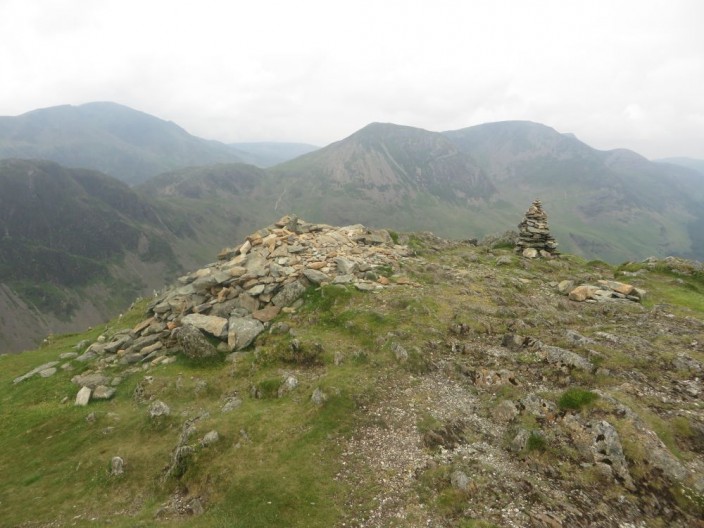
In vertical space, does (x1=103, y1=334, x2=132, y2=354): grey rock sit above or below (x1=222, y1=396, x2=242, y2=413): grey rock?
below

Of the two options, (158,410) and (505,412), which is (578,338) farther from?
(158,410)

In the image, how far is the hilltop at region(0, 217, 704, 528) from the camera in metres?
15.6

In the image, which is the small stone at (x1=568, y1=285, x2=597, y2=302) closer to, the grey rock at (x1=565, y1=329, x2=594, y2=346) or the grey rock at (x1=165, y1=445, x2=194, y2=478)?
the grey rock at (x1=565, y1=329, x2=594, y2=346)

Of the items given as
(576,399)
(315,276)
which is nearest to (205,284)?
(315,276)

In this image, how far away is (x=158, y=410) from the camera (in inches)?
910

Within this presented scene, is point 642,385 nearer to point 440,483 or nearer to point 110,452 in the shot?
point 440,483

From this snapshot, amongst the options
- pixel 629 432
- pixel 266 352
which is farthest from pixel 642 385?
pixel 266 352

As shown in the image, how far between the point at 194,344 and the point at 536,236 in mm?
44350

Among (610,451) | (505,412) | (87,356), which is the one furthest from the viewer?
(87,356)

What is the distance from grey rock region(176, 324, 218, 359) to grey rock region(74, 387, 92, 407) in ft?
20.6

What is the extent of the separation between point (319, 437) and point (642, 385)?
16787 mm

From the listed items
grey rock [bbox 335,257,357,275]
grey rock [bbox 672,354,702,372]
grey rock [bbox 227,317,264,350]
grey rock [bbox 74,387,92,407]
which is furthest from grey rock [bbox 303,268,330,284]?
grey rock [bbox 672,354,702,372]

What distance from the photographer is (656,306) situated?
31312 mm

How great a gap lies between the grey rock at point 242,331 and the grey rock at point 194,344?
1.40 meters
